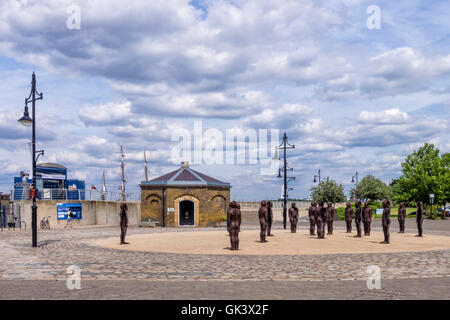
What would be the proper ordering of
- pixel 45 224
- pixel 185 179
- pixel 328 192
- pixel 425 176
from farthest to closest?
pixel 328 192
pixel 425 176
pixel 185 179
pixel 45 224

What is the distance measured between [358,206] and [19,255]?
17.4 metres

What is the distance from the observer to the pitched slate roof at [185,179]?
4009 centimetres

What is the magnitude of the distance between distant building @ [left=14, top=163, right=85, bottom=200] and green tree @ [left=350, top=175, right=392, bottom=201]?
51.9 meters

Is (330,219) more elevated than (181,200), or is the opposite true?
A: (181,200)

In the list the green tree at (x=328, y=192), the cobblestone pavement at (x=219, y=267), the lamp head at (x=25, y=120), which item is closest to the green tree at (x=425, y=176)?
the green tree at (x=328, y=192)

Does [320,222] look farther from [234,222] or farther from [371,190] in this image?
[371,190]

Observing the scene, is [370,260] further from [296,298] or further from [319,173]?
[319,173]

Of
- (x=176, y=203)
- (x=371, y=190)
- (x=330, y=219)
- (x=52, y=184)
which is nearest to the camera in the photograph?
(x=330, y=219)

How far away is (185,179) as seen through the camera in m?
40.7

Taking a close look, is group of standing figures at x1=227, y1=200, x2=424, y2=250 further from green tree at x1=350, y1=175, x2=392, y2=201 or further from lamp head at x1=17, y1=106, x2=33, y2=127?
green tree at x1=350, y1=175, x2=392, y2=201

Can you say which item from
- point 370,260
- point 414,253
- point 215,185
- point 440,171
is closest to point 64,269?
point 370,260

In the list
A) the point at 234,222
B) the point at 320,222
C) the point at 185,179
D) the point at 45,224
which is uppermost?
the point at 185,179

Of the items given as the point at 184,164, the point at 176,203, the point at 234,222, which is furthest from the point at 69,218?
the point at 234,222

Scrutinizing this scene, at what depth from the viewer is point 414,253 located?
16.0 metres
